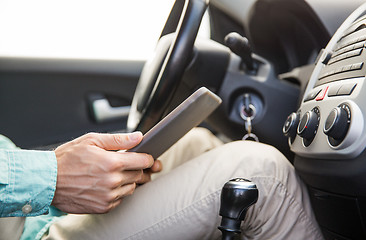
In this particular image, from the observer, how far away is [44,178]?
1.87 feet

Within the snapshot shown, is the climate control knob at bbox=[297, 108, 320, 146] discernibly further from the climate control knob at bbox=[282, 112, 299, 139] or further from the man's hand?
the man's hand

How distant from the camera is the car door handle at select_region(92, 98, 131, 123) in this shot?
1526 millimetres

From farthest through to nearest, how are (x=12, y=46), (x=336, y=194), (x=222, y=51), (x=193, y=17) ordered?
(x=12, y=46) < (x=222, y=51) < (x=193, y=17) < (x=336, y=194)

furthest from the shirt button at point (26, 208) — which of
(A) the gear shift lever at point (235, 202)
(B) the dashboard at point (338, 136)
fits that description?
(B) the dashboard at point (338, 136)

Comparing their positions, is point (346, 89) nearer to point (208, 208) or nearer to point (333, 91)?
point (333, 91)

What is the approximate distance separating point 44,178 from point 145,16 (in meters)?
0.97

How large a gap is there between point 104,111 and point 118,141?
0.99 m

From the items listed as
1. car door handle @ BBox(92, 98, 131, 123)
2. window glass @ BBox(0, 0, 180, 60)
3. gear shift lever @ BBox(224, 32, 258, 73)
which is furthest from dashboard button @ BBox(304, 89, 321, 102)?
car door handle @ BBox(92, 98, 131, 123)

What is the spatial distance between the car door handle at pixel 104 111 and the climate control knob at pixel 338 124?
3.77ft

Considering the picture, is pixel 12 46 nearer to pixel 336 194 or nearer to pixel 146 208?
pixel 146 208

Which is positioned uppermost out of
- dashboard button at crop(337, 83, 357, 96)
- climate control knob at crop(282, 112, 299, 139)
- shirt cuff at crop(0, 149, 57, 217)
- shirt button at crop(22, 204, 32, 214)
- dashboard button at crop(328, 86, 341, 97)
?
dashboard button at crop(337, 83, 357, 96)

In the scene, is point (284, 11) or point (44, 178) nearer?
point (44, 178)

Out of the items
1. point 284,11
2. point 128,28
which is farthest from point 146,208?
point 128,28

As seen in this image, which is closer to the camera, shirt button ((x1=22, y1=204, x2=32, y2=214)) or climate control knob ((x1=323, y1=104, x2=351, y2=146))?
climate control knob ((x1=323, y1=104, x2=351, y2=146))
